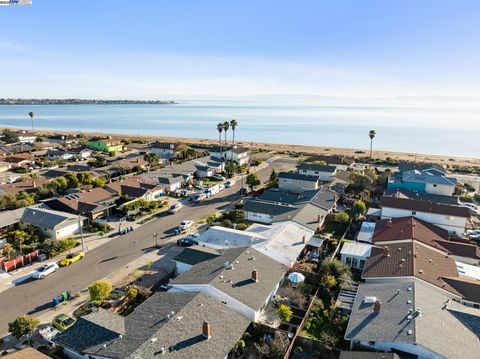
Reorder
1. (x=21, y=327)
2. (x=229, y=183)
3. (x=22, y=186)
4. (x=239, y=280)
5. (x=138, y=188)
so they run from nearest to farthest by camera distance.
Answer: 1. (x=21, y=327)
2. (x=239, y=280)
3. (x=138, y=188)
4. (x=22, y=186)
5. (x=229, y=183)

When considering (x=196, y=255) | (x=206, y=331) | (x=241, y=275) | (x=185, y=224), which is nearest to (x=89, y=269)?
(x=196, y=255)

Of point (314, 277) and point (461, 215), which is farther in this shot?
point (461, 215)

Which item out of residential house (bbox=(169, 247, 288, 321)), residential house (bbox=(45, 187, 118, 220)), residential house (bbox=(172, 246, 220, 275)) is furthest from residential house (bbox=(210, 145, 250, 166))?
residential house (bbox=(169, 247, 288, 321))

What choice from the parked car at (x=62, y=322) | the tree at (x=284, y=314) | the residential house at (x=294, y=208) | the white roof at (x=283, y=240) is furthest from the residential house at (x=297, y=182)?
the parked car at (x=62, y=322)

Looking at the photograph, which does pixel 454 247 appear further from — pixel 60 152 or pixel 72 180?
pixel 60 152

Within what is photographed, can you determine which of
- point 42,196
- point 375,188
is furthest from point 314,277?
point 42,196

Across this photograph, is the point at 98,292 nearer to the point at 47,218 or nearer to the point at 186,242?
the point at 186,242

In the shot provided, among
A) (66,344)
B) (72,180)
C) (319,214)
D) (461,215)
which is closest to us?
(66,344)

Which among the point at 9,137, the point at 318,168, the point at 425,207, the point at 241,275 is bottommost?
the point at 241,275
